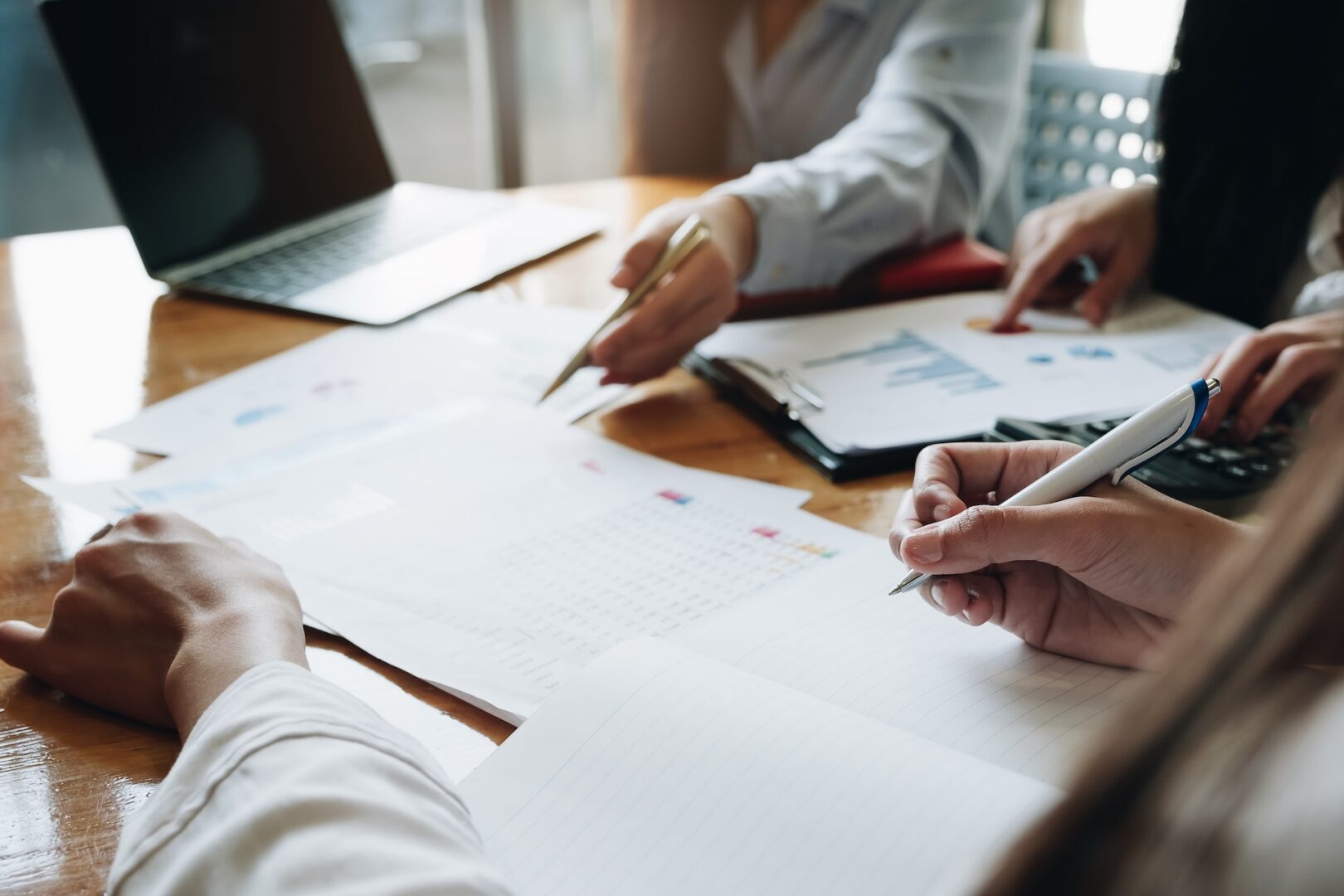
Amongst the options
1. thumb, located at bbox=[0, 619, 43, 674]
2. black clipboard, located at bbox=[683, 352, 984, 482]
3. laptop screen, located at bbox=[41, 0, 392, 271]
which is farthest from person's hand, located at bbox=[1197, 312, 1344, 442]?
laptop screen, located at bbox=[41, 0, 392, 271]

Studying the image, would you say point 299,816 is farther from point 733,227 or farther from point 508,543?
point 733,227

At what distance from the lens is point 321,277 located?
113cm

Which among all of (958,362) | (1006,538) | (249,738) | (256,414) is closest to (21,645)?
(249,738)

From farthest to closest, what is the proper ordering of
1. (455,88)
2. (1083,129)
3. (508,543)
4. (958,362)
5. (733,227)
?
(455,88) → (1083,129) → (733,227) → (958,362) → (508,543)

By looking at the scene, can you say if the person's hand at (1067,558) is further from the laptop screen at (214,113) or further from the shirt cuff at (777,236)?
the laptop screen at (214,113)

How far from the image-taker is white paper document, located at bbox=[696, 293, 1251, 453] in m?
0.81

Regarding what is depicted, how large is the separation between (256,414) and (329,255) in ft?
1.25

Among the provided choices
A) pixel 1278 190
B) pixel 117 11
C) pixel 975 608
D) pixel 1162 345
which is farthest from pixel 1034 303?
pixel 117 11

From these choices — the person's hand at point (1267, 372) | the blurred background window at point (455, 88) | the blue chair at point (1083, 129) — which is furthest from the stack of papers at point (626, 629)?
the blurred background window at point (455, 88)

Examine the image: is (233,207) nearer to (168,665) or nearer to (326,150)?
(326,150)

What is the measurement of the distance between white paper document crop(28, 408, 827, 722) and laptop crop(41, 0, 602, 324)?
321 millimetres

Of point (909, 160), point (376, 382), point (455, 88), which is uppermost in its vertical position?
point (909, 160)

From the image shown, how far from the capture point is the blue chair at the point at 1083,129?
132cm

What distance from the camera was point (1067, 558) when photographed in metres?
0.51
